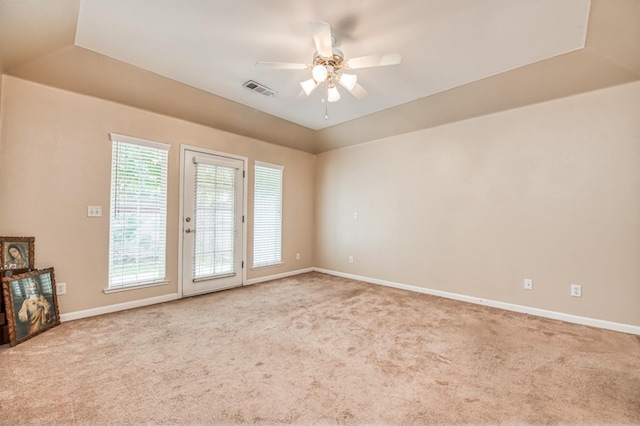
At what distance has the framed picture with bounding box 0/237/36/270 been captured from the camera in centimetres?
266

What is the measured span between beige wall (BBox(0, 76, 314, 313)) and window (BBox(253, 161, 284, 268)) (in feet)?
4.53

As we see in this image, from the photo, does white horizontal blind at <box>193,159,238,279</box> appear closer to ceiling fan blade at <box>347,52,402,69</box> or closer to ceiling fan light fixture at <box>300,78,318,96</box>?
ceiling fan light fixture at <box>300,78,318,96</box>

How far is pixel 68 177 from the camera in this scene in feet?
10.2

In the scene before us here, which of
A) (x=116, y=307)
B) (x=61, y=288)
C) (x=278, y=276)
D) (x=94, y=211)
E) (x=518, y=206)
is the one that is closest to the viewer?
(x=61, y=288)

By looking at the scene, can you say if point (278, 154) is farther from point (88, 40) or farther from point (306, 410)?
point (306, 410)

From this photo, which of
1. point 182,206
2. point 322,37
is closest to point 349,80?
point 322,37

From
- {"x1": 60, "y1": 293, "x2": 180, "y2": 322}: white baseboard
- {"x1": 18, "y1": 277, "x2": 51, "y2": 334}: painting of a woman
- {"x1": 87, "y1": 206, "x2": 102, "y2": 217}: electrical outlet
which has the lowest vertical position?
{"x1": 60, "y1": 293, "x2": 180, "y2": 322}: white baseboard

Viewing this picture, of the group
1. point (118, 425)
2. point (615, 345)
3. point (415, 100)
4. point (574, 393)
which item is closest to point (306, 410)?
point (118, 425)

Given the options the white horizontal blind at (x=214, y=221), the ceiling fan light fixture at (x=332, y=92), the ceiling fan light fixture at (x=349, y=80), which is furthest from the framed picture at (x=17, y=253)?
the ceiling fan light fixture at (x=349, y=80)

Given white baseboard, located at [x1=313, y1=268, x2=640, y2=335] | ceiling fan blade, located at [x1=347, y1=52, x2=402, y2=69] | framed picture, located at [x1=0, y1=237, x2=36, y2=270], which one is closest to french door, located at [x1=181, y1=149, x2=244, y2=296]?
framed picture, located at [x1=0, y1=237, x2=36, y2=270]

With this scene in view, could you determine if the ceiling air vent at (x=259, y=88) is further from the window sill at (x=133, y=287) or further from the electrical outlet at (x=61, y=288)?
the electrical outlet at (x=61, y=288)

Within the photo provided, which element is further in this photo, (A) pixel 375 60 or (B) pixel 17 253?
(B) pixel 17 253

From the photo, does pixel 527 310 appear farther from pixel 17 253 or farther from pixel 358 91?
pixel 17 253

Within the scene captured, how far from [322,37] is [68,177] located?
10.4 feet
